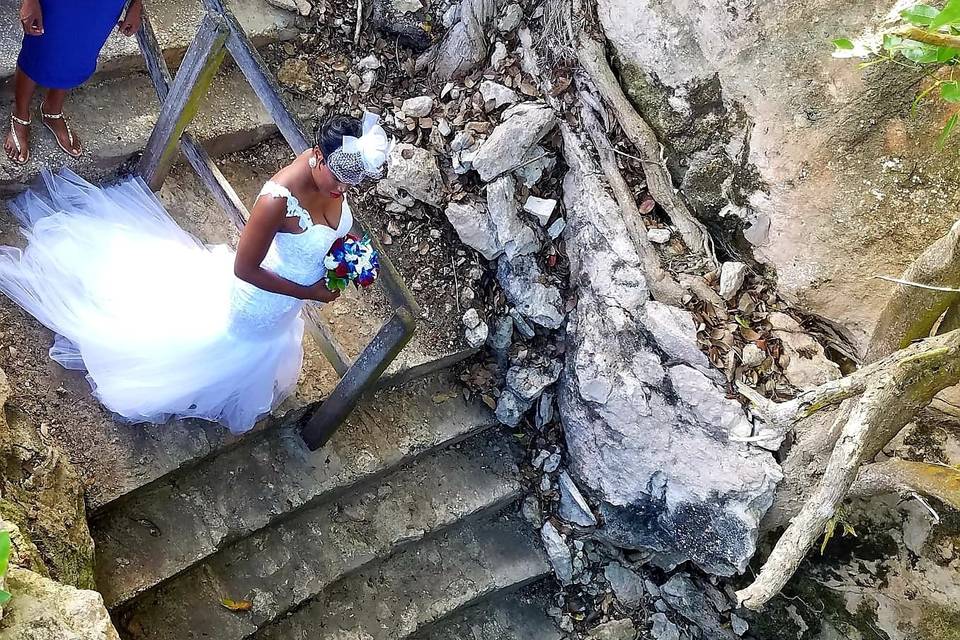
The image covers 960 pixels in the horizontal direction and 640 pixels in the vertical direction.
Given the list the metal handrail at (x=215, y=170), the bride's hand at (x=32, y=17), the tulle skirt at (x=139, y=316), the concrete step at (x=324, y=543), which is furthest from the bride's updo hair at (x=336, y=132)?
the concrete step at (x=324, y=543)

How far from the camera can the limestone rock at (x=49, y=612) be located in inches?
76.2

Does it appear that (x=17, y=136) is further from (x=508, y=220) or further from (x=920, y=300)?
→ (x=920, y=300)

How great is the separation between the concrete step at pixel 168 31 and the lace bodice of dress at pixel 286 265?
1.39 meters

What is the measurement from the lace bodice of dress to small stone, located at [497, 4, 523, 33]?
5.10 feet

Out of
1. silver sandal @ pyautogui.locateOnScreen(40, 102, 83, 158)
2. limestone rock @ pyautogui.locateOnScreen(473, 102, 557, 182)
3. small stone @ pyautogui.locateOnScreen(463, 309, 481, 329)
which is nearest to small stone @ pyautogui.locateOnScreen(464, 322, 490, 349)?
small stone @ pyautogui.locateOnScreen(463, 309, 481, 329)

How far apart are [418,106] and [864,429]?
245cm

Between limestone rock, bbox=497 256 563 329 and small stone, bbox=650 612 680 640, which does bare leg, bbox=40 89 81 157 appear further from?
small stone, bbox=650 612 680 640

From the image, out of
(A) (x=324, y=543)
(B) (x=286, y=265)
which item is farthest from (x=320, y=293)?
(A) (x=324, y=543)

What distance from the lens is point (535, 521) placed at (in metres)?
4.07

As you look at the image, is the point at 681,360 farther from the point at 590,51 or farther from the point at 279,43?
the point at 279,43

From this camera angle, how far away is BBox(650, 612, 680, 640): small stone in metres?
3.87

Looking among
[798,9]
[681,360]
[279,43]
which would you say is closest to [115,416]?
[279,43]

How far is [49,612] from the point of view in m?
1.99

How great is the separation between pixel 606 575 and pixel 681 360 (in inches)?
54.5
